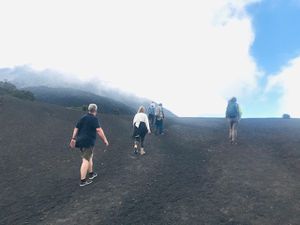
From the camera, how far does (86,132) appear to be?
11.9 meters

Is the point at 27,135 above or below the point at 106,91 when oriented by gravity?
below

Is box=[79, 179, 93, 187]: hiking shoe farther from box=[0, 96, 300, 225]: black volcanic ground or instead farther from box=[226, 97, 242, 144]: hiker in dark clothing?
box=[226, 97, 242, 144]: hiker in dark clothing

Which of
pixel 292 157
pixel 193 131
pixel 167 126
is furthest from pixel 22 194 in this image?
pixel 167 126

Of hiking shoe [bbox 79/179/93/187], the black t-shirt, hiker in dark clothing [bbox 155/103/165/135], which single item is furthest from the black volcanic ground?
the black t-shirt

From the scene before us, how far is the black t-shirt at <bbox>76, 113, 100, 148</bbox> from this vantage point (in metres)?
11.8

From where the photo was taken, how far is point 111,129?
25188mm

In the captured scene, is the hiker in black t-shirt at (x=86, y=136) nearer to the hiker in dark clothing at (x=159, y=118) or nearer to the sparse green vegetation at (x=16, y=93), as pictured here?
the hiker in dark clothing at (x=159, y=118)

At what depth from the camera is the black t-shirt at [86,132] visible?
11.8 metres

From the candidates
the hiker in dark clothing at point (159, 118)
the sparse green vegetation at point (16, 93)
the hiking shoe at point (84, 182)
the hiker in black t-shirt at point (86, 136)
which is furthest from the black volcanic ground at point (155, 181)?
the sparse green vegetation at point (16, 93)

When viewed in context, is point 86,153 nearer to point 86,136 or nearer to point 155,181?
point 86,136

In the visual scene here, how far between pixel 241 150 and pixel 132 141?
21.3ft

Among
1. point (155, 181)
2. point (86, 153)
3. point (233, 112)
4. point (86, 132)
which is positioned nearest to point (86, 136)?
point (86, 132)

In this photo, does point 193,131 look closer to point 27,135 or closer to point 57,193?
point 27,135

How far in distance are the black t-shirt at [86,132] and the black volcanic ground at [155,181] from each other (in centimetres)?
158
